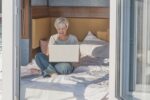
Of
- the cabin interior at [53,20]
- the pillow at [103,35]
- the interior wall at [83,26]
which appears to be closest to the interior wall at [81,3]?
the cabin interior at [53,20]

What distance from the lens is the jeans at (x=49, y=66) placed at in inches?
143

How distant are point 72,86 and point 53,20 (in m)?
0.58

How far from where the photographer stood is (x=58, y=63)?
365 centimetres

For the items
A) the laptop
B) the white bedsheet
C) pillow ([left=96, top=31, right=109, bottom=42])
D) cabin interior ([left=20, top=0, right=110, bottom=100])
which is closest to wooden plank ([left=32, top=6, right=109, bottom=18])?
cabin interior ([left=20, top=0, right=110, bottom=100])

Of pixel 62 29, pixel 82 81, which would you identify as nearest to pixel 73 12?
pixel 62 29

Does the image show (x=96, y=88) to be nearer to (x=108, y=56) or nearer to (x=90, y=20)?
(x=108, y=56)

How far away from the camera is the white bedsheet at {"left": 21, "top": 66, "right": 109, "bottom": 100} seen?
3.54m

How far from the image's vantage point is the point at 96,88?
3561mm

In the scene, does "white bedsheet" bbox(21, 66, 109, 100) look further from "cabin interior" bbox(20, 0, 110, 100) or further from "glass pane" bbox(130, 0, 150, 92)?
"glass pane" bbox(130, 0, 150, 92)

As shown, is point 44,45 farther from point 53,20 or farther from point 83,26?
point 83,26

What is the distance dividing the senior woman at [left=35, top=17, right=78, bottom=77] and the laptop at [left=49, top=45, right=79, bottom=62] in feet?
0.10

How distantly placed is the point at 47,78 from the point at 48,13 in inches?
22.2

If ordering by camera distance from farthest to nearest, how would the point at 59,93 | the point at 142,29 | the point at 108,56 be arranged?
the point at 59,93 → the point at 108,56 → the point at 142,29

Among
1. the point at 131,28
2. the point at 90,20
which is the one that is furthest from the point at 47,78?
the point at 131,28
